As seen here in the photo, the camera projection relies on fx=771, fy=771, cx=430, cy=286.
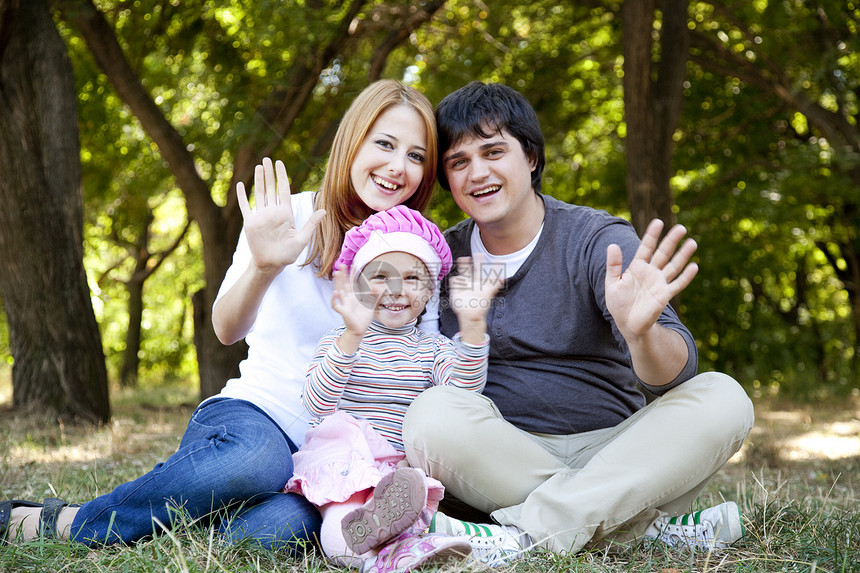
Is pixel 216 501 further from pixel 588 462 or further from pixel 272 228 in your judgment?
pixel 588 462

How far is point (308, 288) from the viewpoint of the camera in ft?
8.02

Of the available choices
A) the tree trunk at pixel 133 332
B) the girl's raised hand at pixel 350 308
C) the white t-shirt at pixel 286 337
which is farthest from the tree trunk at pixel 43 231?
the tree trunk at pixel 133 332

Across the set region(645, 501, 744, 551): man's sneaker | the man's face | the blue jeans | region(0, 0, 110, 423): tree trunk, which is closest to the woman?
the blue jeans

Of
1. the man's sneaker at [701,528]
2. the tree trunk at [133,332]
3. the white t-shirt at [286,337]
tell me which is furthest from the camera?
the tree trunk at [133,332]

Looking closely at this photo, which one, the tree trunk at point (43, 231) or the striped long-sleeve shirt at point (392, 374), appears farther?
the tree trunk at point (43, 231)

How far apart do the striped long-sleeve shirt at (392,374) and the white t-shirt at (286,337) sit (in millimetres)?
122

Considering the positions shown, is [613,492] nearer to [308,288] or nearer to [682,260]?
[682,260]

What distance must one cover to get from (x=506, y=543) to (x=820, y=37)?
691 centimetres

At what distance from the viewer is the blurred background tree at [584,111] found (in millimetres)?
5664

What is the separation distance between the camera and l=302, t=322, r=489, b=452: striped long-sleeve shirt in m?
2.14

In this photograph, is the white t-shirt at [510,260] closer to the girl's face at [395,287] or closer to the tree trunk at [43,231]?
the girl's face at [395,287]

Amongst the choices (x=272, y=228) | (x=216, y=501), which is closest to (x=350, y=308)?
→ (x=272, y=228)

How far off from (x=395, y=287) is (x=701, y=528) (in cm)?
108

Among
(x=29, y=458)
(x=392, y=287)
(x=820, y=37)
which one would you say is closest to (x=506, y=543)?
(x=392, y=287)
